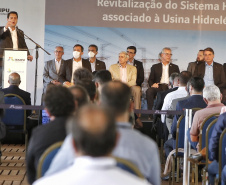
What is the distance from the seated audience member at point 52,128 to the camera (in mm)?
2910

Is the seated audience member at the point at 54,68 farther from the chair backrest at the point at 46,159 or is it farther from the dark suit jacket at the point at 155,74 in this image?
the chair backrest at the point at 46,159

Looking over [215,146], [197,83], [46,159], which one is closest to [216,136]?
[215,146]

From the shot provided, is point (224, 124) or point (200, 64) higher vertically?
point (200, 64)

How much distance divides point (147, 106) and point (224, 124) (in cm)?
651

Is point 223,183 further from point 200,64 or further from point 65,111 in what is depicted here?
point 200,64

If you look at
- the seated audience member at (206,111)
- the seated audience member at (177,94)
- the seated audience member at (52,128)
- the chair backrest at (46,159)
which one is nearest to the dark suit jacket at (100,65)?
the seated audience member at (177,94)

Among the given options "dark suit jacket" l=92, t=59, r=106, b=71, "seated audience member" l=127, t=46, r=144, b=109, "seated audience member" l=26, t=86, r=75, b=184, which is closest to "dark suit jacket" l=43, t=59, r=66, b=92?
"dark suit jacket" l=92, t=59, r=106, b=71

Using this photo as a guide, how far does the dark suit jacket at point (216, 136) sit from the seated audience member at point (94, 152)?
274 centimetres

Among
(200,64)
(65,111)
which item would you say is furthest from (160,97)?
(65,111)

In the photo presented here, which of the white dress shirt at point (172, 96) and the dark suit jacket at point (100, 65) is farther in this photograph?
the dark suit jacket at point (100, 65)

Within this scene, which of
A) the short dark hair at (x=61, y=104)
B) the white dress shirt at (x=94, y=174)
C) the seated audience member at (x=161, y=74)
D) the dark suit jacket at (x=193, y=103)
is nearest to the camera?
the white dress shirt at (x=94, y=174)

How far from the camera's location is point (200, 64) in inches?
443

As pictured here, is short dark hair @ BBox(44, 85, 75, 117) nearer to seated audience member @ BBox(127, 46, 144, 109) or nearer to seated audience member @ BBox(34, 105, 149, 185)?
seated audience member @ BBox(34, 105, 149, 185)

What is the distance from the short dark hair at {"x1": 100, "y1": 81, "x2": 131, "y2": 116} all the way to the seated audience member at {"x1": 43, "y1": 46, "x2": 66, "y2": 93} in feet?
26.6
